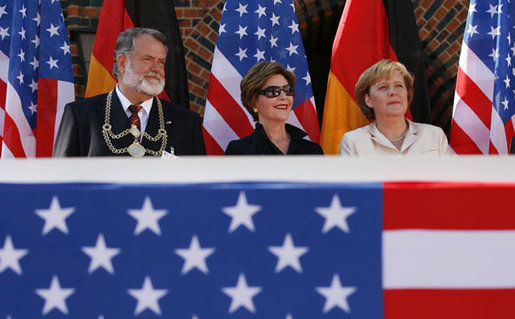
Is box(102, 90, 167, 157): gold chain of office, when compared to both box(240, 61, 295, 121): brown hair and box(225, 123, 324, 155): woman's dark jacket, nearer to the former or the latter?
box(225, 123, 324, 155): woman's dark jacket

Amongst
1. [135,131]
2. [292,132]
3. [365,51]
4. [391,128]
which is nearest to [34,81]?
[135,131]

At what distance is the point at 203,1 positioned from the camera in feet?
15.1

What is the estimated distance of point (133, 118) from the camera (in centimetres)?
261

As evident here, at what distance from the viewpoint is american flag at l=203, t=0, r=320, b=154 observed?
343cm

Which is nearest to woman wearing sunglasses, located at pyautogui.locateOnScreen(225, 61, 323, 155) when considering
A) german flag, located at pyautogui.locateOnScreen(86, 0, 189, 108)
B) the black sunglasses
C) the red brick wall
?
the black sunglasses

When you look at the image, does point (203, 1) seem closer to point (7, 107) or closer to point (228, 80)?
point (228, 80)

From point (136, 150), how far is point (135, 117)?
0.18 meters

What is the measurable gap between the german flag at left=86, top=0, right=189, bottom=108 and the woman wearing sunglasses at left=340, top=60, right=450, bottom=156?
1064 millimetres

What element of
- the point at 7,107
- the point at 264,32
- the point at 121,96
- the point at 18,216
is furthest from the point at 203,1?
the point at 18,216

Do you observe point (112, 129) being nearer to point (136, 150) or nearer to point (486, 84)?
point (136, 150)

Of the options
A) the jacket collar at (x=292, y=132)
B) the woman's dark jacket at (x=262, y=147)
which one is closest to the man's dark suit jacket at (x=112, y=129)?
the woman's dark jacket at (x=262, y=147)

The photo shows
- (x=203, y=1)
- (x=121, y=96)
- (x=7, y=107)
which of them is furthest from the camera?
(x=203, y=1)

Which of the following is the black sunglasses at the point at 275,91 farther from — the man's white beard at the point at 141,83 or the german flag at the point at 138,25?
the german flag at the point at 138,25

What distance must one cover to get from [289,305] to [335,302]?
0.10 metres
